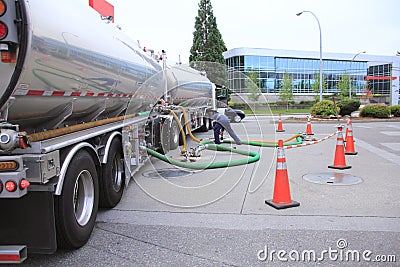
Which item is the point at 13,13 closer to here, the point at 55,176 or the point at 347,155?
the point at 55,176

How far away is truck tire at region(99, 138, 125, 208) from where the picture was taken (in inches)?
215

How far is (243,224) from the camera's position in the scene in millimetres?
→ 5020

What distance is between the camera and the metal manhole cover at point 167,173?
26.7 feet

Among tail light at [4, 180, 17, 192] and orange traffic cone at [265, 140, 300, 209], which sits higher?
tail light at [4, 180, 17, 192]

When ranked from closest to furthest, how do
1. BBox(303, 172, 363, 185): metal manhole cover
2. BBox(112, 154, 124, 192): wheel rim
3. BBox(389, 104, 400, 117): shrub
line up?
BBox(112, 154, 124, 192): wheel rim < BBox(303, 172, 363, 185): metal manhole cover < BBox(389, 104, 400, 117): shrub

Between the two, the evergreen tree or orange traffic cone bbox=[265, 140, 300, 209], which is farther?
the evergreen tree

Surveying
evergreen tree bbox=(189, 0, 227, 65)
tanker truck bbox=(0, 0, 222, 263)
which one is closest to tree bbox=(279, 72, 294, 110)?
evergreen tree bbox=(189, 0, 227, 65)

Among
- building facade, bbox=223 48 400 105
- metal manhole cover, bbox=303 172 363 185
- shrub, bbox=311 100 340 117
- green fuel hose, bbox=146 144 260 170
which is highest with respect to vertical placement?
building facade, bbox=223 48 400 105

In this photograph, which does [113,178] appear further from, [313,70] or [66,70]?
[313,70]

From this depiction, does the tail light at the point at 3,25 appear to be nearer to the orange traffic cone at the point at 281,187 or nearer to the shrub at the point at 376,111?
the orange traffic cone at the point at 281,187

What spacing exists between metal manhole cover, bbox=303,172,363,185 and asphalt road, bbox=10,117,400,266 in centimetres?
8

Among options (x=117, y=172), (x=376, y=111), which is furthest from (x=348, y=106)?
(x=117, y=172)

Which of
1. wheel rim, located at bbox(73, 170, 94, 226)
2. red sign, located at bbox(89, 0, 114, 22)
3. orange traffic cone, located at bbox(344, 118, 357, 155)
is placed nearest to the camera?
wheel rim, located at bbox(73, 170, 94, 226)

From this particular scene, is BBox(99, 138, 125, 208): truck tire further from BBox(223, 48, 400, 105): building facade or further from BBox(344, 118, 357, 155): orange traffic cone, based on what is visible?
BBox(223, 48, 400, 105): building facade
